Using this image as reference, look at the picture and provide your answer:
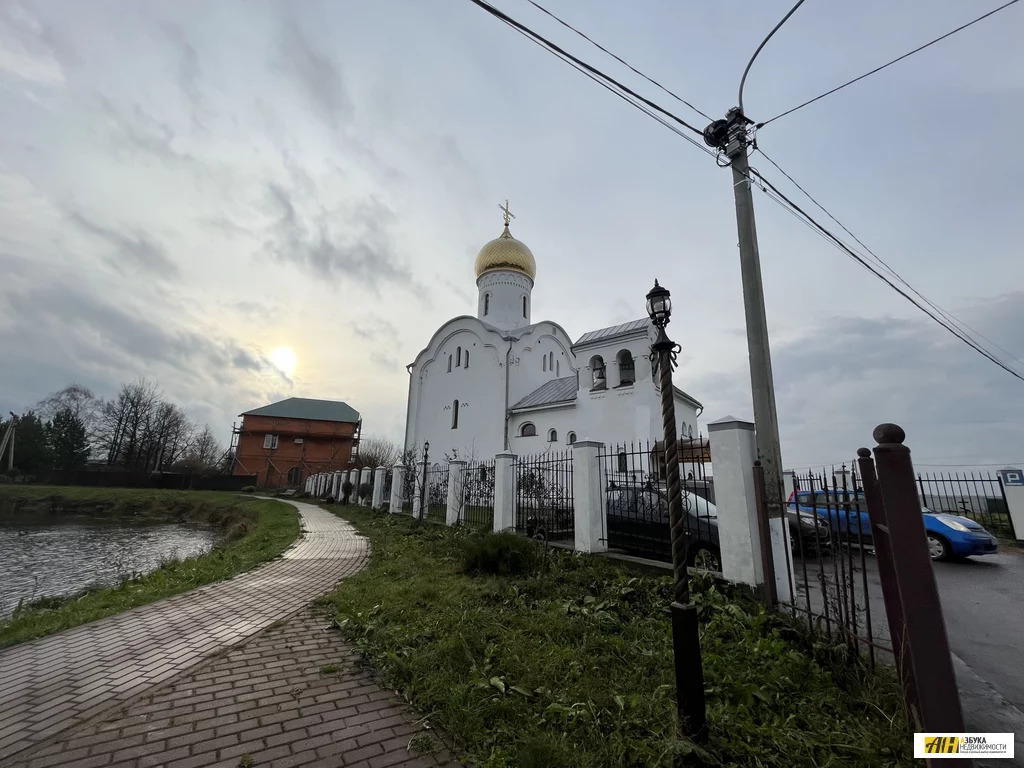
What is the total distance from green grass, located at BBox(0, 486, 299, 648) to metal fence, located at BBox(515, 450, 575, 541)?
490cm

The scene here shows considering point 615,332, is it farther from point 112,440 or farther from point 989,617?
point 112,440

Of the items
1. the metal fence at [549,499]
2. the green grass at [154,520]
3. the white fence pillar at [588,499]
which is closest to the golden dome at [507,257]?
the green grass at [154,520]

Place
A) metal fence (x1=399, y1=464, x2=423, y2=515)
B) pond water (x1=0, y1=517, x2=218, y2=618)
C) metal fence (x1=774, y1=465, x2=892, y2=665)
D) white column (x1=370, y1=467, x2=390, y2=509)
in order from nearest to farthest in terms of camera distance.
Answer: metal fence (x1=774, y1=465, x2=892, y2=665) < pond water (x1=0, y1=517, x2=218, y2=618) < metal fence (x1=399, y1=464, x2=423, y2=515) < white column (x1=370, y1=467, x2=390, y2=509)

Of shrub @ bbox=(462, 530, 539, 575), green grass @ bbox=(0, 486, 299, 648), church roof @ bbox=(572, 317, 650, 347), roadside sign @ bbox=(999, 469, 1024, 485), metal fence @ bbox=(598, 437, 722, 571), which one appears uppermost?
church roof @ bbox=(572, 317, 650, 347)

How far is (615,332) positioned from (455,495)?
991cm

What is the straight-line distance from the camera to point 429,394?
27.2 m

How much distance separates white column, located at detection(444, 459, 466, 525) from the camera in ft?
39.8

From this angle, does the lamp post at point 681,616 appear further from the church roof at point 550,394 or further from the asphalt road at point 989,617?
the church roof at point 550,394

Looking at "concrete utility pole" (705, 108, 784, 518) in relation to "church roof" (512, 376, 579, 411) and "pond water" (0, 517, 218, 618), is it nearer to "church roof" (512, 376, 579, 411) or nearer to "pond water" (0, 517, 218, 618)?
"pond water" (0, 517, 218, 618)

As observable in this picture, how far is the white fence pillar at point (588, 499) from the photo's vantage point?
7.64 meters

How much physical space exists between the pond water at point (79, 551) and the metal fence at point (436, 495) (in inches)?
238

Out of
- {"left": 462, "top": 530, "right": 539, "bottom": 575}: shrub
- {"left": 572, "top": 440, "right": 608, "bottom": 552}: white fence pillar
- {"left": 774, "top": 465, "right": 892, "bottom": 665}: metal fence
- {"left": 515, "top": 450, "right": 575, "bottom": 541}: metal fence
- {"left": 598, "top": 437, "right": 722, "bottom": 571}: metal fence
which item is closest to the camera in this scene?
{"left": 774, "top": 465, "right": 892, "bottom": 665}: metal fence

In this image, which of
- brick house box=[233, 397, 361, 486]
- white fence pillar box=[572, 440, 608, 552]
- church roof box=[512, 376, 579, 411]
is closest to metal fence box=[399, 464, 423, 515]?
church roof box=[512, 376, 579, 411]

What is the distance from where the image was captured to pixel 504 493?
9.89 meters
